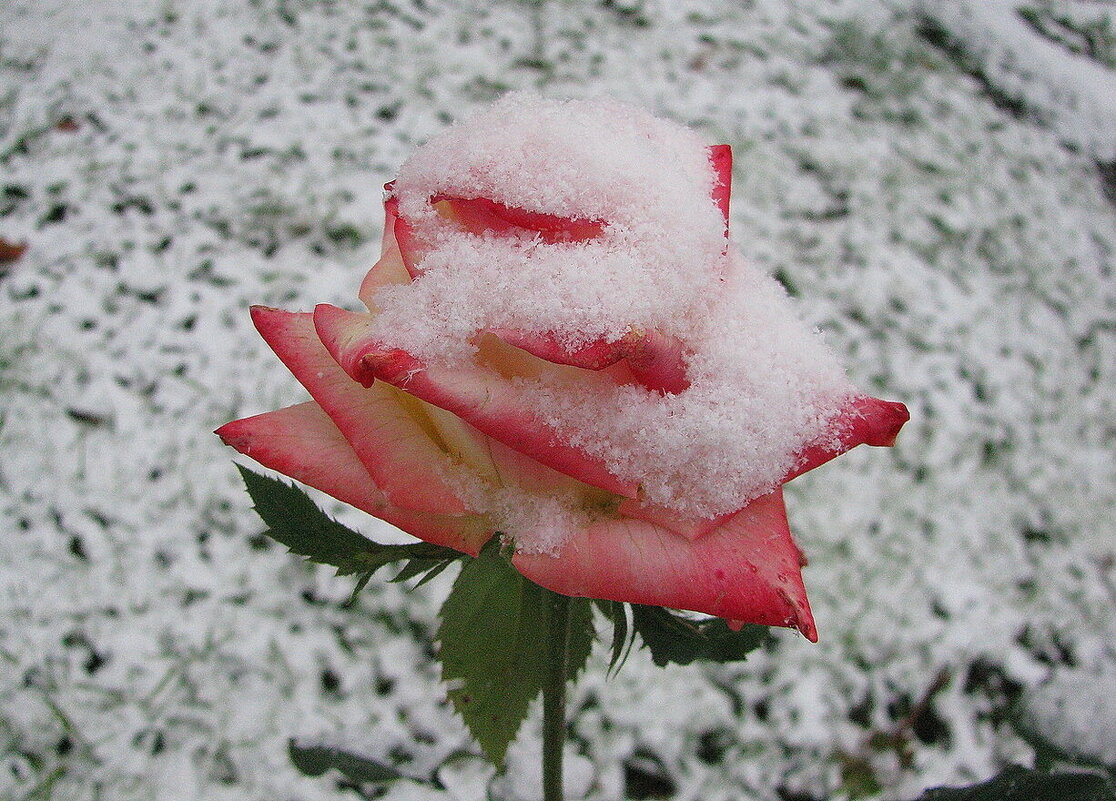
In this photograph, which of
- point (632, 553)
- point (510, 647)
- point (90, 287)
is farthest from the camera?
point (90, 287)

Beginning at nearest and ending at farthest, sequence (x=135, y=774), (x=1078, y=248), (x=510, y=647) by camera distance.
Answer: (x=510, y=647) → (x=135, y=774) → (x=1078, y=248)

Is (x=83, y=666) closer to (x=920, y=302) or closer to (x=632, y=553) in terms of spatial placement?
(x=632, y=553)

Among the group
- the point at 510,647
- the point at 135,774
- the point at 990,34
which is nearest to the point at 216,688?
the point at 135,774

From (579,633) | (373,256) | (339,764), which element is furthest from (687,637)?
(373,256)

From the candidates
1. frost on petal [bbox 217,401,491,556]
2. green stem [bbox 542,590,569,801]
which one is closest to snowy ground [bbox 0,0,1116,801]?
green stem [bbox 542,590,569,801]

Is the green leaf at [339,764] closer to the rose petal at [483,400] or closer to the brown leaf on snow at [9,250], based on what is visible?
the rose petal at [483,400]

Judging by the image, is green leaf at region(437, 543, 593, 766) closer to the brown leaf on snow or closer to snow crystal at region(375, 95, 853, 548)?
snow crystal at region(375, 95, 853, 548)
